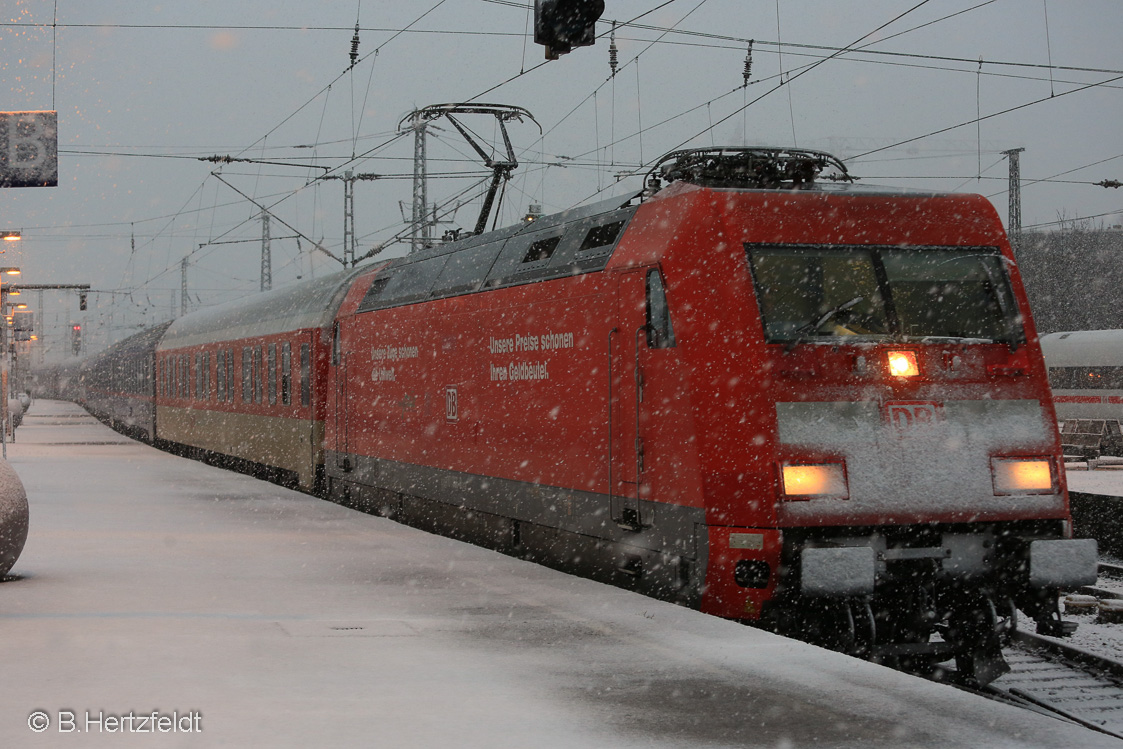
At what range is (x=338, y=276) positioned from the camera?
1852 cm

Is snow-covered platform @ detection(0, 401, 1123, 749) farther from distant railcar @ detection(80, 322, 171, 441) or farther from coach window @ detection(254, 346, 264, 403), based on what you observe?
distant railcar @ detection(80, 322, 171, 441)

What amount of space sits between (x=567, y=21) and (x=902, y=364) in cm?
364

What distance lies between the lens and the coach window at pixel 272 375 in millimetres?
20562

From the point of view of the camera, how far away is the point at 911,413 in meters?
7.96

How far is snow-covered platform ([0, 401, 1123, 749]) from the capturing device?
17.5 ft

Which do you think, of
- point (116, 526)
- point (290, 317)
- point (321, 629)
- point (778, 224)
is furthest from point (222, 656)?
point (290, 317)

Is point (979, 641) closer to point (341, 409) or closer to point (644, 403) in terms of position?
point (644, 403)

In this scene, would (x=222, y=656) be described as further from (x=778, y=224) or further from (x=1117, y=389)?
(x=1117, y=389)

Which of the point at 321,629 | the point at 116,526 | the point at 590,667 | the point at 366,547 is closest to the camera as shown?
the point at 590,667

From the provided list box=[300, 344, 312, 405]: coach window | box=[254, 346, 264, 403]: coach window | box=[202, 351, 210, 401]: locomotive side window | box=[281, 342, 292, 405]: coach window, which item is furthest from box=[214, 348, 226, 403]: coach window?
box=[300, 344, 312, 405]: coach window

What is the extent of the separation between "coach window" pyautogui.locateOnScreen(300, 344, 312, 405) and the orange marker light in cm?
1148

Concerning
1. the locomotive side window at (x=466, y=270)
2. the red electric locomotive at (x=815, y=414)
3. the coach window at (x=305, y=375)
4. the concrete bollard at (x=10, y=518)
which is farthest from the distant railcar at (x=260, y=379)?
the red electric locomotive at (x=815, y=414)

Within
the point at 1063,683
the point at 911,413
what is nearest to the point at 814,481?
the point at 911,413

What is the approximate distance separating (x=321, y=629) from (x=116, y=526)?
6.91 m
